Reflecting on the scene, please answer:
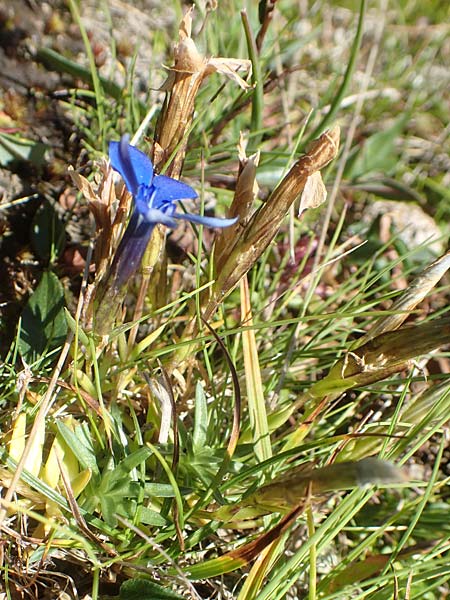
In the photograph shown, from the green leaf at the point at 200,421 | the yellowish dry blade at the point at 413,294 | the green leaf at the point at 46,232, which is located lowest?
the green leaf at the point at 200,421

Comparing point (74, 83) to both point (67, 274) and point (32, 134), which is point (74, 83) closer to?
→ point (32, 134)

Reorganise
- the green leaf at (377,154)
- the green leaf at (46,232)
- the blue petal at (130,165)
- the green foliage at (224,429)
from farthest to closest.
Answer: the green leaf at (377,154) < the green leaf at (46,232) < the green foliage at (224,429) < the blue petal at (130,165)

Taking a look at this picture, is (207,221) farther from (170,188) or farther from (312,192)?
(312,192)

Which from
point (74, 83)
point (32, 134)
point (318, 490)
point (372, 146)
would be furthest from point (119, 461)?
point (372, 146)

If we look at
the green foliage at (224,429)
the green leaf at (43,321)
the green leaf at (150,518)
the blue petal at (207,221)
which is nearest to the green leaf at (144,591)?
the green foliage at (224,429)

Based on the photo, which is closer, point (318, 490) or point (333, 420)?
point (318, 490)

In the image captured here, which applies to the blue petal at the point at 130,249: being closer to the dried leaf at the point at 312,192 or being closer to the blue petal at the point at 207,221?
the blue petal at the point at 207,221
